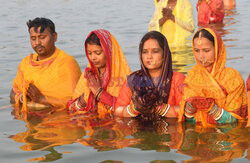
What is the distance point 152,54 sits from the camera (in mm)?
5520

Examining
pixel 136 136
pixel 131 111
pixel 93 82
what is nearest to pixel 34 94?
pixel 93 82

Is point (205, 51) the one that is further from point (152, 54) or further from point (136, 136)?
point (136, 136)

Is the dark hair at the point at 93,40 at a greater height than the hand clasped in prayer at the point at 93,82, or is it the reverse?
the dark hair at the point at 93,40

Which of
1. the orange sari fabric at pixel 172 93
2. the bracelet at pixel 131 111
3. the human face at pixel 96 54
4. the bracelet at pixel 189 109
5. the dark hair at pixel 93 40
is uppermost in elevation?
the dark hair at pixel 93 40

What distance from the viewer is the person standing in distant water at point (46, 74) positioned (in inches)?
266

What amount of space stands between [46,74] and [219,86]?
284cm

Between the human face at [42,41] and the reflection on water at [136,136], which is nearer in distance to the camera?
the reflection on water at [136,136]

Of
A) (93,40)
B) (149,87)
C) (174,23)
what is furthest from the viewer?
(174,23)

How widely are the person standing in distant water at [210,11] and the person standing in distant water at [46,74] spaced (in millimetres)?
8243

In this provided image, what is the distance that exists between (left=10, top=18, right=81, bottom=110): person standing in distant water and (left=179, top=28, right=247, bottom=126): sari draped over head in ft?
7.09

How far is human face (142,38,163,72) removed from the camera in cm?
551

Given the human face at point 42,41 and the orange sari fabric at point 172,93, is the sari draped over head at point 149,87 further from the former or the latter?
the human face at point 42,41

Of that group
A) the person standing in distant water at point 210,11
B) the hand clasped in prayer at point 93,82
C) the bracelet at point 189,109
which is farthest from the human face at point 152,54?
the person standing in distant water at point 210,11

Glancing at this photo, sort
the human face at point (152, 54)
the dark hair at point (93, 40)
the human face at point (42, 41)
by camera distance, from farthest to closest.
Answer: the human face at point (42, 41) → the dark hair at point (93, 40) → the human face at point (152, 54)
